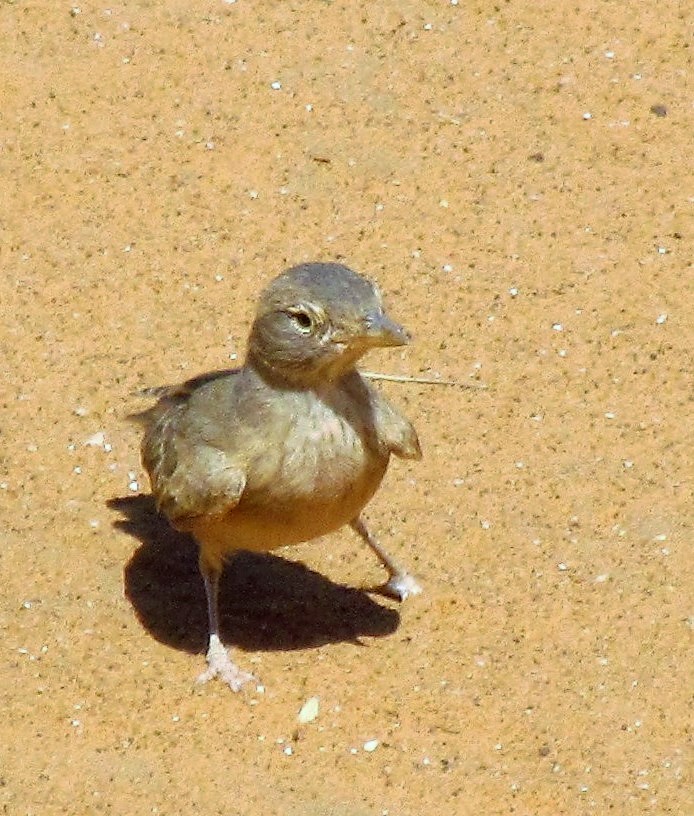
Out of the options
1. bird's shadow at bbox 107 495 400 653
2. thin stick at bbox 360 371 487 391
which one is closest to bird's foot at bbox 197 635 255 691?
bird's shadow at bbox 107 495 400 653

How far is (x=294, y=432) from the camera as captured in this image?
7.71 meters

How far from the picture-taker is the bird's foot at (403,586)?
8.61 meters

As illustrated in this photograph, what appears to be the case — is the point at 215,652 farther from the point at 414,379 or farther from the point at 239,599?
the point at 414,379

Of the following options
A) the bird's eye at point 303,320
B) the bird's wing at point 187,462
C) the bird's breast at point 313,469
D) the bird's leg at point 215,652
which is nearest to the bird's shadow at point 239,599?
the bird's leg at point 215,652

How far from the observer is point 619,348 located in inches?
396

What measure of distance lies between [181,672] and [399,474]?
170 cm

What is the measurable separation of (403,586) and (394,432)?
94cm

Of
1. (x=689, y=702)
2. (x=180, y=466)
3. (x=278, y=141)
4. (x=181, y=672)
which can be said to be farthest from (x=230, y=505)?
(x=278, y=141)

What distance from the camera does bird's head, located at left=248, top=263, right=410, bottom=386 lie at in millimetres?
7359

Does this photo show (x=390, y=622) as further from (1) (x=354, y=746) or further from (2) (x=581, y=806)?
(2) (x=581, y=806)

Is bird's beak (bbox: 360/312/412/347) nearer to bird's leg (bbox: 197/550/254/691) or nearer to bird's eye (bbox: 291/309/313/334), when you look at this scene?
bird's eye (bbox: 291/309/313/334)

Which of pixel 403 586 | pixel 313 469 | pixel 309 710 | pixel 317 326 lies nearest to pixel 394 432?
pixel 313 469

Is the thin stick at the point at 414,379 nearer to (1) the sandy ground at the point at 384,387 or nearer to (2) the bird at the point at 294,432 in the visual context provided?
(1) the sandy ground at the point at 384,387

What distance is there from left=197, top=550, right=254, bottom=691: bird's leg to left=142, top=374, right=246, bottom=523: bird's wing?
36 cm
